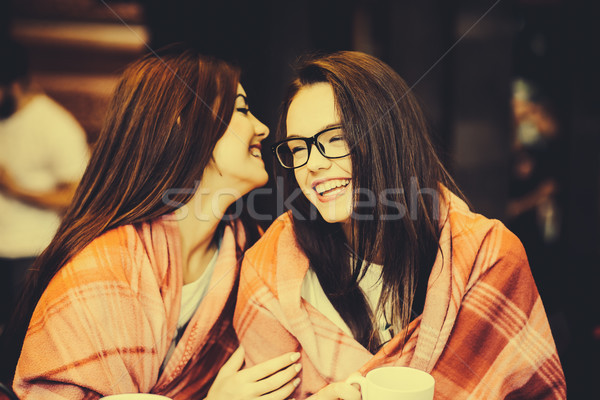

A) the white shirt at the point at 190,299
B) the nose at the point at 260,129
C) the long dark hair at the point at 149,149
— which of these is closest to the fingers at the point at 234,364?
the white shirt at the point at 190,299

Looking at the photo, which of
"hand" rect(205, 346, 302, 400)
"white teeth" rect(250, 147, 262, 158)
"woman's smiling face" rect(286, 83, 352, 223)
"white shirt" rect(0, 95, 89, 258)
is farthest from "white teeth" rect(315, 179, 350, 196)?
"white shirt" rect(0, 95, 89, 258)

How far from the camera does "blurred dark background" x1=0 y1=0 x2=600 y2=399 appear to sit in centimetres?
123

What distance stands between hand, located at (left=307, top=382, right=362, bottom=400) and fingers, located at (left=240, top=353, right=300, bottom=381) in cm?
9

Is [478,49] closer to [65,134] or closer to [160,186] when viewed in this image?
[160,186]

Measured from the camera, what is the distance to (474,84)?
1.54 m

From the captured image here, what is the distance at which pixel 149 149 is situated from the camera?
1162 millimetres

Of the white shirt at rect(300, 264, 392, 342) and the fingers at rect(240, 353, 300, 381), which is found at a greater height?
the white shirt at rect(300, 264, 392, 342)

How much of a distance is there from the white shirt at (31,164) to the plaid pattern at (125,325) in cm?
82

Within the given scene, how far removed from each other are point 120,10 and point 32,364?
180cm

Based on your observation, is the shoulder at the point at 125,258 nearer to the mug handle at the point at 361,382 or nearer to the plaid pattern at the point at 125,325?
the plaid pattern at the point at 125,325

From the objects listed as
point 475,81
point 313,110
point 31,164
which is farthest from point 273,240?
point 31,164

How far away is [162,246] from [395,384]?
0.56m

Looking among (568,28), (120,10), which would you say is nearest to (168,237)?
(568,28)

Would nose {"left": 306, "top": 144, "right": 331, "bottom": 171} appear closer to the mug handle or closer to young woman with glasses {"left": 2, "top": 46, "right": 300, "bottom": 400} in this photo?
young woman with glasses {"left": 2, "top": 46, "right": 300, "bottom": 400}
